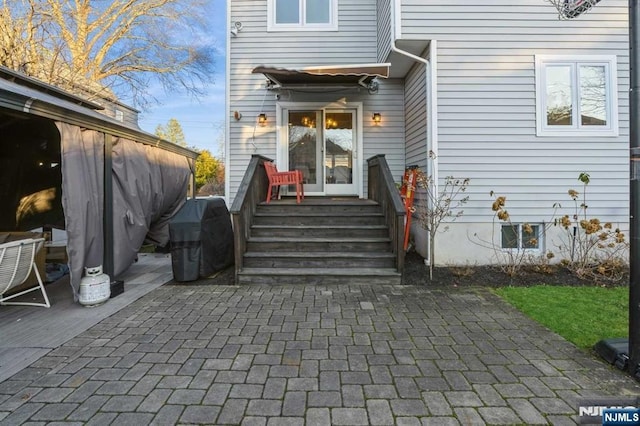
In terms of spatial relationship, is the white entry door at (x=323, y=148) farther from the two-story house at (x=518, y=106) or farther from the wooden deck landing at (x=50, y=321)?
the wooden deck landing at (x=50, y=321)

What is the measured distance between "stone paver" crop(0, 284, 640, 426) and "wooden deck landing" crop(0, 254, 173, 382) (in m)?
0.15

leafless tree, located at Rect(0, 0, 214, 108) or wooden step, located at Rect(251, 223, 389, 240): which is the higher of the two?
leafless tree, located at Rect(0, 0, 214, 108)

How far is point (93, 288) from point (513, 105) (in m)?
6.64

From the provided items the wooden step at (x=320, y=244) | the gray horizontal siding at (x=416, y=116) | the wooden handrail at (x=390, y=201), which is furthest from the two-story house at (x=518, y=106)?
the wooden handrail at (x=390, y=201)

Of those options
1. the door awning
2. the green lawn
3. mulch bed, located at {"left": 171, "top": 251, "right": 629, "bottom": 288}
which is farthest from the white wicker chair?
the green lawn

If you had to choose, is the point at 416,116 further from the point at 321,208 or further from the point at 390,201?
the point at 321,208

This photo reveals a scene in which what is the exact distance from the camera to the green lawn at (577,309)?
10.4 feet

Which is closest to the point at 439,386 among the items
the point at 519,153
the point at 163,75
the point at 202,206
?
the point at 202,206

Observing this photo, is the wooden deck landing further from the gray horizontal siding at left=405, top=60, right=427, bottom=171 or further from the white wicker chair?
the gray horizontal siding at left=405, top=60, right=427, bottom=171

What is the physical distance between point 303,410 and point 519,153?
214 inches

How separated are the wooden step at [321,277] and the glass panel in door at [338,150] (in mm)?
3166

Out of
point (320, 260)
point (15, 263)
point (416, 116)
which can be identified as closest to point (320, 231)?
point (320, 260)

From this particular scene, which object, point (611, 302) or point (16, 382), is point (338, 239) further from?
point (16, 382)

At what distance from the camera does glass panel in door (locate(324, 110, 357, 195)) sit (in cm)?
768
